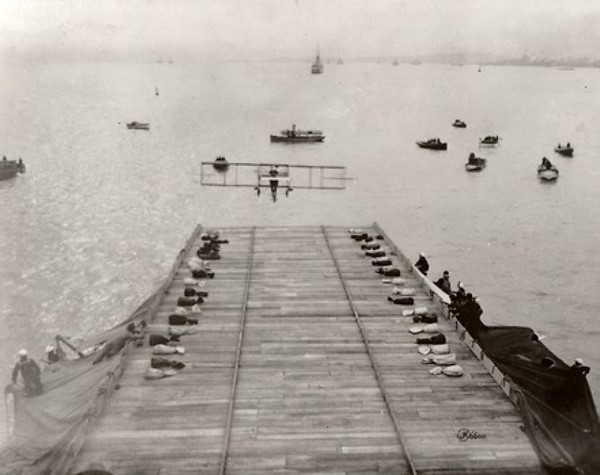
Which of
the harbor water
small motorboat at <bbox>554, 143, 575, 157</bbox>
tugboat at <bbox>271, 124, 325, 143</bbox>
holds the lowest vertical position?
the harbor water

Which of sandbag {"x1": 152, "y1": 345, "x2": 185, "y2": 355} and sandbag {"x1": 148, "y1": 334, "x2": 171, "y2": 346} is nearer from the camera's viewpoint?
sandbag {"x1": 152, "y1": 345, "x2": 185, "y2": 355}

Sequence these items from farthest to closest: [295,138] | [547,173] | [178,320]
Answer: [295,138] → [547,173] → [178,320]

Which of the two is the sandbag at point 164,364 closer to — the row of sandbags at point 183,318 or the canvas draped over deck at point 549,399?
the row of sandbags at point 183,318

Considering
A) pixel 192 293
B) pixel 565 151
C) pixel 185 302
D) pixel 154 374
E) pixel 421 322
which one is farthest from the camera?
pixel 565 151

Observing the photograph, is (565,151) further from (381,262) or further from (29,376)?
(29,376)

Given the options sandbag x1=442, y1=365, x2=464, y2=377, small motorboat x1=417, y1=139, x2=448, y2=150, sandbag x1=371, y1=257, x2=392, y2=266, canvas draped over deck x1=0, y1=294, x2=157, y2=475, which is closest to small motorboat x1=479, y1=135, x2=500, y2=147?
small motorboat x1=417, y1=139, x2=448, y2=150

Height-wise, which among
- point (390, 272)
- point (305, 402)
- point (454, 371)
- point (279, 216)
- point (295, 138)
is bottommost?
point (279, 216)

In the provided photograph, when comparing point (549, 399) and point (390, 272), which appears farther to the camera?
point (390, 272)

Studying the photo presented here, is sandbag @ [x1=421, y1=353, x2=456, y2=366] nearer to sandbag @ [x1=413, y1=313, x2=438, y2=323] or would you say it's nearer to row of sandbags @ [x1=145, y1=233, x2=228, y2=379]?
sandbag @ [x1=413, y1=313, x2=438, y2=323]

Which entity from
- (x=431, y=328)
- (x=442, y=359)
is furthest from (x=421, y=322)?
(x=442, y=359)

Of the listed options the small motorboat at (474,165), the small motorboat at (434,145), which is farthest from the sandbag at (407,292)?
the small motorboat at (434,145)
